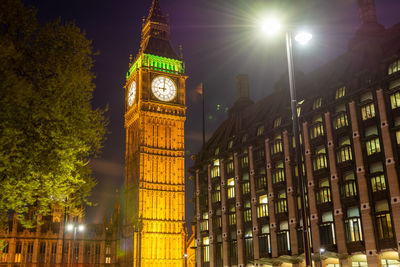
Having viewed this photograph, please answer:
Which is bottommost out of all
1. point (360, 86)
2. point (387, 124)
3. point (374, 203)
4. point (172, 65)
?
point (374, 203)

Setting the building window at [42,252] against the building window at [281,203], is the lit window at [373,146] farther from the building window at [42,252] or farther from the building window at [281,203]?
the building window at [42,252]

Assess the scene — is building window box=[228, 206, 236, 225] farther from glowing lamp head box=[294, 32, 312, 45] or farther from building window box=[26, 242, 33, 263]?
building window box=[26, 242, 33, 263]

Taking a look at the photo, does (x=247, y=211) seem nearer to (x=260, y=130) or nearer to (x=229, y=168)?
(x=229, y=168)

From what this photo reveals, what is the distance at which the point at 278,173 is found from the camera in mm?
63656

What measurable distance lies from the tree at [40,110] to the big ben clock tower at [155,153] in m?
79.7

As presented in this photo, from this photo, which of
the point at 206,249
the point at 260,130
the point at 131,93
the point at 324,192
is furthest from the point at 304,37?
the point at 131,93

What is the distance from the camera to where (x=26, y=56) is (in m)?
24.2

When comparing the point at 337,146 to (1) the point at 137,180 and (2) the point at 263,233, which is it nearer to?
(2) the point at 263,233

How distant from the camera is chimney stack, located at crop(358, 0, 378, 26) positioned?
61.4 meters

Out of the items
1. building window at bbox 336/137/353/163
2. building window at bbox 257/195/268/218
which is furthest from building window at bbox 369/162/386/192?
building window at bbox 257/195/268/218

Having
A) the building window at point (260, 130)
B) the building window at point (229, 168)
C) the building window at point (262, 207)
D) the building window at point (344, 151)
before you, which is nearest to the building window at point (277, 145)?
the building window at point (260, 130)

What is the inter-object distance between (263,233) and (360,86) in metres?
23.7

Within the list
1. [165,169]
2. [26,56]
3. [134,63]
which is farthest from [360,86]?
[134,63]

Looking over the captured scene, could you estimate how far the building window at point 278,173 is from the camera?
62875 mm
